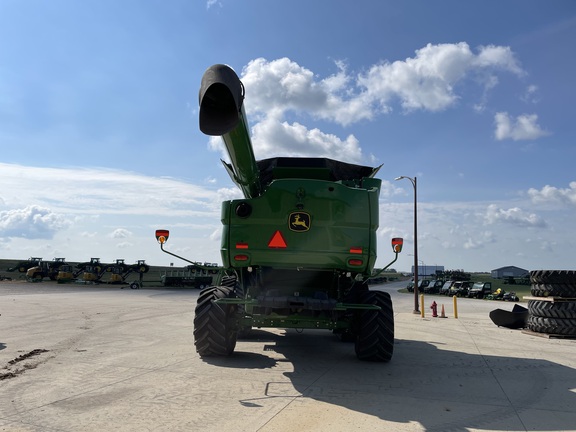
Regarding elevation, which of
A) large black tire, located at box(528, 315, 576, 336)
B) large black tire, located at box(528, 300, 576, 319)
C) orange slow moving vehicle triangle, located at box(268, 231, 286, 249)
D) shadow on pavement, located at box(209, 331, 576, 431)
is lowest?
shadow on pavement, located at box(209, 331, 576, 431)

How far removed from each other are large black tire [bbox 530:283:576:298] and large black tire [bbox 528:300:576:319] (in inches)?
10.3

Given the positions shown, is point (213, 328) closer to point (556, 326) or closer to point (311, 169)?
point (311, 169)

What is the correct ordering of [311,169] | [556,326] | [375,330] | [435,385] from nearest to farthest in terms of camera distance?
[435,385] < [375,330] < [311,169] < [556,326]

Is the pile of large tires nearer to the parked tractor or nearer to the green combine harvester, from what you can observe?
the green combine harvester

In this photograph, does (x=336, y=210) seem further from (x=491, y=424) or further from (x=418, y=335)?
(x=418, y=335)

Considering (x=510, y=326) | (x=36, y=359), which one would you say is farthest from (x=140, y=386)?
(x=510, y=326)

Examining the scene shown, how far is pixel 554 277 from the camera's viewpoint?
1299 centimetres

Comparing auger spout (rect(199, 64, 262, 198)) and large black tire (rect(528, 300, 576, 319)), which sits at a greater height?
auger spout (rect(199, 64, 262, 198))

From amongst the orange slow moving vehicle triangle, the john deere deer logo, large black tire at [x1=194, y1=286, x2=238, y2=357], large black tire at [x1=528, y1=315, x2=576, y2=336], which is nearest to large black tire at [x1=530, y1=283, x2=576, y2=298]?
large black tire at [x1=528, y1=315, x2=576, y2=336]

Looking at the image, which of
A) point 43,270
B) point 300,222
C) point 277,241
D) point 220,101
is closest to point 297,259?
point 277,241

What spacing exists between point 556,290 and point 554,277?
368 mm

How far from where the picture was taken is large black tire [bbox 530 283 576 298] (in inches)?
502

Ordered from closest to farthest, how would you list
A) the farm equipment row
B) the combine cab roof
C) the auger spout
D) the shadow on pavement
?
the shadow on pavement < the auger spout < the combine cab roof < the farm equipment row

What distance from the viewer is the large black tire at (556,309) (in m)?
12.6
